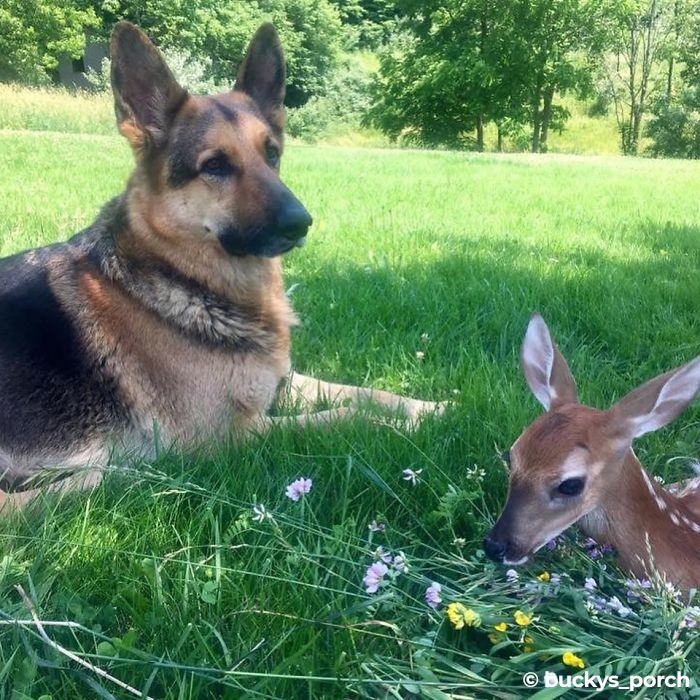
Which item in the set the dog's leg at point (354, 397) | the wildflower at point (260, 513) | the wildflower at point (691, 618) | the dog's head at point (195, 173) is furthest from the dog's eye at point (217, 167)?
the wildflower at point (691, 618)

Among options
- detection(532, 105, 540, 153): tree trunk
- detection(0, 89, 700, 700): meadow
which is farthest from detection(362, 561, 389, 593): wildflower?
detection(532, 105, 540, 153): tree trunk

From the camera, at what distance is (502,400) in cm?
305

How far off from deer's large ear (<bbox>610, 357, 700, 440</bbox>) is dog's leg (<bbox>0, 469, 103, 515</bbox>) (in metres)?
1.78

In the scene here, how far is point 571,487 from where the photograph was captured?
2088 mm

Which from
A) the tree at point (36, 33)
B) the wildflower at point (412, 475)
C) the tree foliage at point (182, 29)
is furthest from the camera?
the tree foliage at point (182, 29)

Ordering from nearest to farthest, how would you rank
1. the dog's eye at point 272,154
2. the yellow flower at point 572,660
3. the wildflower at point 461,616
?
the yellow flower at point 572,660 → the wildflower at point 461,616 → the dog's eye at point 272,154

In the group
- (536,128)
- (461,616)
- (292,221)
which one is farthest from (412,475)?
(536,128)

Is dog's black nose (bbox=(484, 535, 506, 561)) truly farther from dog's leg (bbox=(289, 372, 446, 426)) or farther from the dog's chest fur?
the dog's chest fur

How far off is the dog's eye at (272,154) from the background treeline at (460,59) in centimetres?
3399

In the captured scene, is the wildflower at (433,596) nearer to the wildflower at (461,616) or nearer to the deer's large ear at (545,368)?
the wildflower at (461,616)

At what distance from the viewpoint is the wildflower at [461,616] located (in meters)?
1.78

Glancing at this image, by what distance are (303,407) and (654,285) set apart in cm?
294

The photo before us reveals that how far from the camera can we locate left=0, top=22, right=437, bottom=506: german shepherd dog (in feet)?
9.70

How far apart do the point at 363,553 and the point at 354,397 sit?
4.31 ft
